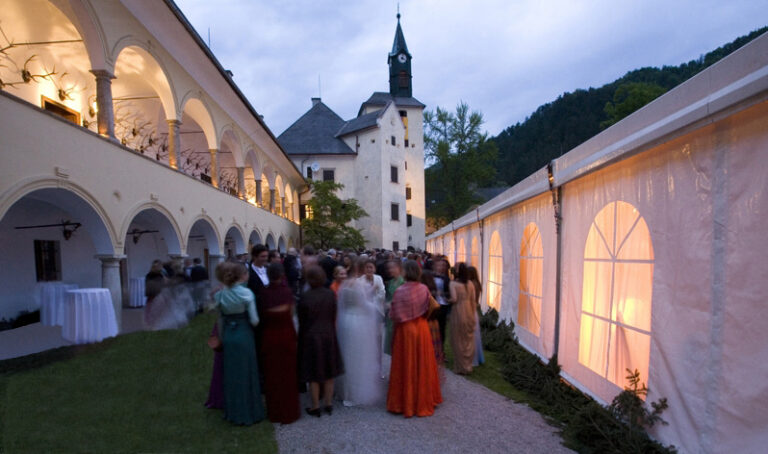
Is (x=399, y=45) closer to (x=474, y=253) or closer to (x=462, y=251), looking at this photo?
(x=462, y=251)

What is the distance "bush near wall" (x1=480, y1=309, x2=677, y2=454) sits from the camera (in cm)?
359

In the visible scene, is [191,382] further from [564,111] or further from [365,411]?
[564,111]

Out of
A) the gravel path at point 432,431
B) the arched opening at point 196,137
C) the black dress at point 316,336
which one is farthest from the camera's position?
the arched opening at point 196,137

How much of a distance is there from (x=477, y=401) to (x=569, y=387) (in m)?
1.21

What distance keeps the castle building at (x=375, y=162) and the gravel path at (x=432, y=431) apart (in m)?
26.4

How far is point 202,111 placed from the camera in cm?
1337

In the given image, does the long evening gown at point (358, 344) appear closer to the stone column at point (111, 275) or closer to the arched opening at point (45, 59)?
the stone column at point (111, 275)

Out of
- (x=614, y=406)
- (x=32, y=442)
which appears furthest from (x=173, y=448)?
(x=614, y=406)

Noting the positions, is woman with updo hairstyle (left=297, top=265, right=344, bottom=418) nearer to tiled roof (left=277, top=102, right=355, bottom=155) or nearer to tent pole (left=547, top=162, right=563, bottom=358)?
tent pole (left=547, top=162, right=563, bottom=358)

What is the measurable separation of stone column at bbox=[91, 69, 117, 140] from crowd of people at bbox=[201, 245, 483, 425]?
5817mm

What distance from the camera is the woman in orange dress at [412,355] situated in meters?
4.75

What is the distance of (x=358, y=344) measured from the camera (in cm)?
504

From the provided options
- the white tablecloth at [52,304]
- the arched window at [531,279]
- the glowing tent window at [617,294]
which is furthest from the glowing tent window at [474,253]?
the white tablecloth at [52,304]

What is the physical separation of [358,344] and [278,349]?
1.00 m
